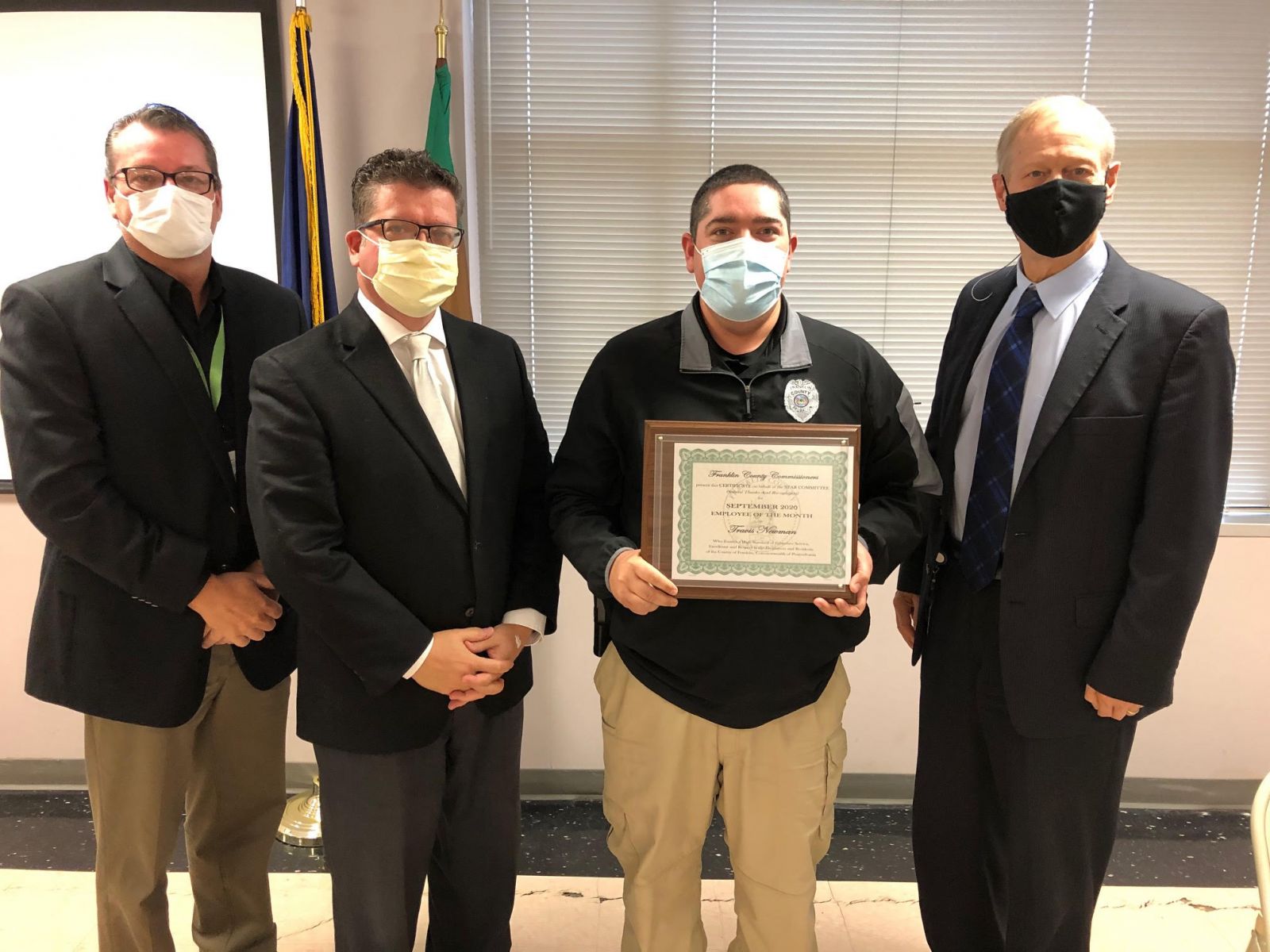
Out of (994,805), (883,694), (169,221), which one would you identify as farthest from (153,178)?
(883,694)

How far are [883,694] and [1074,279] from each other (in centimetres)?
180

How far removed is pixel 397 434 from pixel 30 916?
2.07 m

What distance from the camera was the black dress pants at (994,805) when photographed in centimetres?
180

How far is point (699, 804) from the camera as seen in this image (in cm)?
183

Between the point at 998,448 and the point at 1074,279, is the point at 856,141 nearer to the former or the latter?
the point at 1074,279

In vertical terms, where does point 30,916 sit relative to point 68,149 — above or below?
below

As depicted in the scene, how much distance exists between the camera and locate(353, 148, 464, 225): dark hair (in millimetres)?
1613

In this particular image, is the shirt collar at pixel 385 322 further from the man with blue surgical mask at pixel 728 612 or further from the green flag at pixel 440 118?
the green flag at pixel 440 118

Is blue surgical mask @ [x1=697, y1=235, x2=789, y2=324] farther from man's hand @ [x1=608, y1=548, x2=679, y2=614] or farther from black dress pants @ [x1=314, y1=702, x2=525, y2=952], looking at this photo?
black dress pants @ [x1=314, y1=702, x2=525, y2=952]

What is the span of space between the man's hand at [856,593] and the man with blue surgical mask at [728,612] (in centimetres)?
1

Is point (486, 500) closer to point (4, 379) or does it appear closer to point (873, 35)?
point (4, 379)

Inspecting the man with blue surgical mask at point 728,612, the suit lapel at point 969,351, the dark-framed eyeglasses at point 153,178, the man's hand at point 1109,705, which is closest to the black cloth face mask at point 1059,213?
the suit lapel at point 969,351

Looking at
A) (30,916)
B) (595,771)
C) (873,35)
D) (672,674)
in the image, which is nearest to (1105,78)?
(873,35)

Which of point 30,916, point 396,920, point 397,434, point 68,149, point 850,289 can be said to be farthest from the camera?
point 850,289
